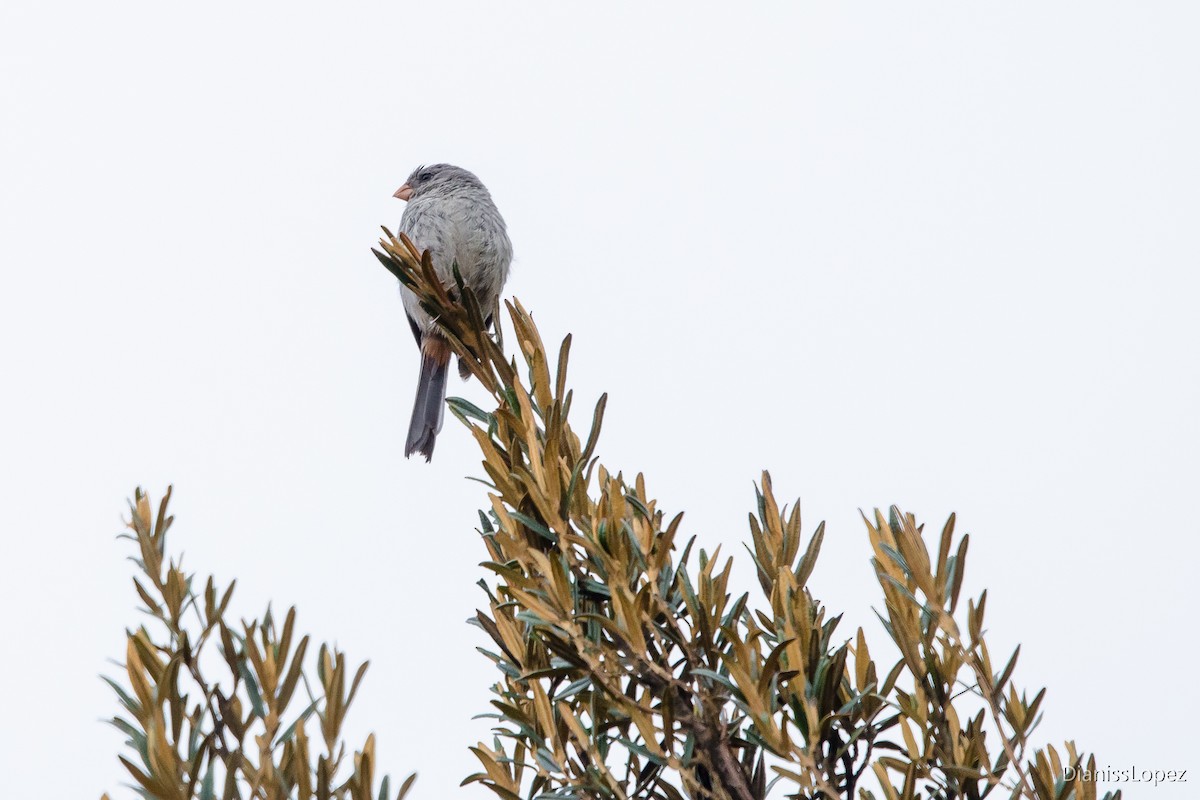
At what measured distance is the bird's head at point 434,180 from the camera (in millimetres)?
5590

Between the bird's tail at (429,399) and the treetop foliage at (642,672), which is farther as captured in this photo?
the bird's tail at (429,399)

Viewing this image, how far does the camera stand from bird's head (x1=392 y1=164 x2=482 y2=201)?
5590 mm

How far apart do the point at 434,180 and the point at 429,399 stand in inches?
63.5

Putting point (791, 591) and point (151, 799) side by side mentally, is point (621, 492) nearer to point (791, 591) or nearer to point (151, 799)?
point (791, 591)

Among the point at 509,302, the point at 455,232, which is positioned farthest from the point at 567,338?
the point at 455,232

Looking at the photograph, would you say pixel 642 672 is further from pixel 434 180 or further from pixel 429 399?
pixel 434 180

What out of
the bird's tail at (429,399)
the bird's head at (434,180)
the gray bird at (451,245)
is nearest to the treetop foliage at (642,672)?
the bird's tail at (429,399)

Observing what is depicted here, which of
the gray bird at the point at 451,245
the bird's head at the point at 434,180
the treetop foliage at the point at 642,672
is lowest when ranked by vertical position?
the treetop foliage at the point at 642,672

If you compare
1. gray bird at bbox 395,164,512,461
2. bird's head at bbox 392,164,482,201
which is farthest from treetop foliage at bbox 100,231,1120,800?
bird's head at bbox 392,164,482,201

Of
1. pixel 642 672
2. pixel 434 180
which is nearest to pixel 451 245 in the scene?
pixel 434 180

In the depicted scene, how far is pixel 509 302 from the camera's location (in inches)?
78.9

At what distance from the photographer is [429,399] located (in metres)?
4.60

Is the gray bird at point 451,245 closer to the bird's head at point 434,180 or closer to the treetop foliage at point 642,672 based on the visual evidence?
the bird's head at point 434,180

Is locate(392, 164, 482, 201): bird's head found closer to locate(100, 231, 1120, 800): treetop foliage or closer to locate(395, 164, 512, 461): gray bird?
locate(395, 164, 512, 461): gray bird
